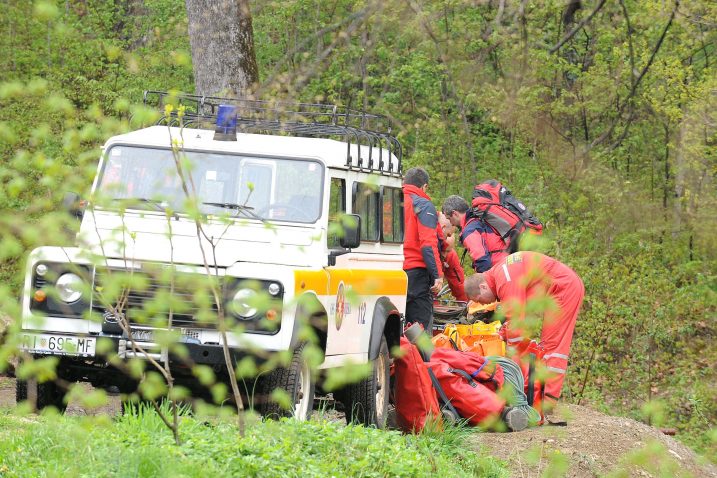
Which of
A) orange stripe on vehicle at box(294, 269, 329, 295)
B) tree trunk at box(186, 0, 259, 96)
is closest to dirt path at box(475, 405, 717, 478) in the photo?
orange stripe on vehicle at box(294, 269, 329, 295)

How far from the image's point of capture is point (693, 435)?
1440 centimetres

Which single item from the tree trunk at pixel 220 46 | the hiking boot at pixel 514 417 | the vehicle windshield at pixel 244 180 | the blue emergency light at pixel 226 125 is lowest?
the hiking boot at pixel 514 417

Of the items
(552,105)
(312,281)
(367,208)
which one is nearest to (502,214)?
(367,208)

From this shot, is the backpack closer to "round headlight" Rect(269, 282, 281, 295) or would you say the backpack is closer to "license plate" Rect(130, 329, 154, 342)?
"round headlight" Rect(269, 282, 281, 295)

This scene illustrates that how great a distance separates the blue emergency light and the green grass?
251 centimetres

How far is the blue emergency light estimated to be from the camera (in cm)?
884

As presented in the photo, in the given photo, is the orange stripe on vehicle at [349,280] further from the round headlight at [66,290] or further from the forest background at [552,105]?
the forest background at [552,105]

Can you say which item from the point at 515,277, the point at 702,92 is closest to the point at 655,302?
the point at 702,92

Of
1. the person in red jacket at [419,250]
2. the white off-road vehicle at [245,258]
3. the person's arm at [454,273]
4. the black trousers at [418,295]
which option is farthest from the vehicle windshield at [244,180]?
the person's arm at [454,273]

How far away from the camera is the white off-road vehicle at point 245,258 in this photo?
7418mm

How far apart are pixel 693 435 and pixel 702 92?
586 cm

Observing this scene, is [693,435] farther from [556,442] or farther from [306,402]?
[306,402]

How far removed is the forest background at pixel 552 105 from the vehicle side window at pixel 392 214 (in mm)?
5692

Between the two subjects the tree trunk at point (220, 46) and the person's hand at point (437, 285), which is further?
the tree trunk at point (220, 46)
